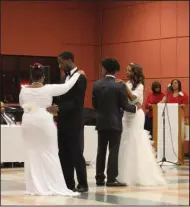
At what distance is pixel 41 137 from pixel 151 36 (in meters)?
A: 9.14

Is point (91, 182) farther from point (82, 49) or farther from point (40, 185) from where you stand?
point (82, 49)

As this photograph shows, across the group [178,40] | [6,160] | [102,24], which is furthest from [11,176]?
[102,24]

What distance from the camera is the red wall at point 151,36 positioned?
543 inches

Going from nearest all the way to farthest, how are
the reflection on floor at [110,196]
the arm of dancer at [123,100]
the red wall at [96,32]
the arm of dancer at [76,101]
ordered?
the reflection on floor at [110,196], the arm of dancer at [76,101], the arm of dancer at [123,100], the red wall at [96,32]

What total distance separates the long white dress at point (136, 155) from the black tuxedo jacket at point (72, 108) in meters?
1.32

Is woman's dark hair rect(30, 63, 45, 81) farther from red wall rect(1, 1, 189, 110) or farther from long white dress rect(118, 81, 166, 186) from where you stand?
red wall rect(1, 1, 189, 110)

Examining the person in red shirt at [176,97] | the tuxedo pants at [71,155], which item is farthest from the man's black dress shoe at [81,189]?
the person in red shirt at [176,97]

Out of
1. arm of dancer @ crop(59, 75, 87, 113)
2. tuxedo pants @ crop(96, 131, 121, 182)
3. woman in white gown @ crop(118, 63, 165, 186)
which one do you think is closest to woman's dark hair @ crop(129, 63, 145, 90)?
woman in white gown @ crop(118, 63, 165, 186)

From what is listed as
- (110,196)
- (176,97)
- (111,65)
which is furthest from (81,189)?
(176,97)

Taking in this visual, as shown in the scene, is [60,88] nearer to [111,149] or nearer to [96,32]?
[111,149]

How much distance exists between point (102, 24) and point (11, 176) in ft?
25.2

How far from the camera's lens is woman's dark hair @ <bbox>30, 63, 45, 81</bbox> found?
5879 mm

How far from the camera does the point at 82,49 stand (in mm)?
14938

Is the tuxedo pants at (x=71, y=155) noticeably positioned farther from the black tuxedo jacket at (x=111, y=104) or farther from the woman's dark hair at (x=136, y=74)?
the woman's dark hair at (x=136, y=74)
